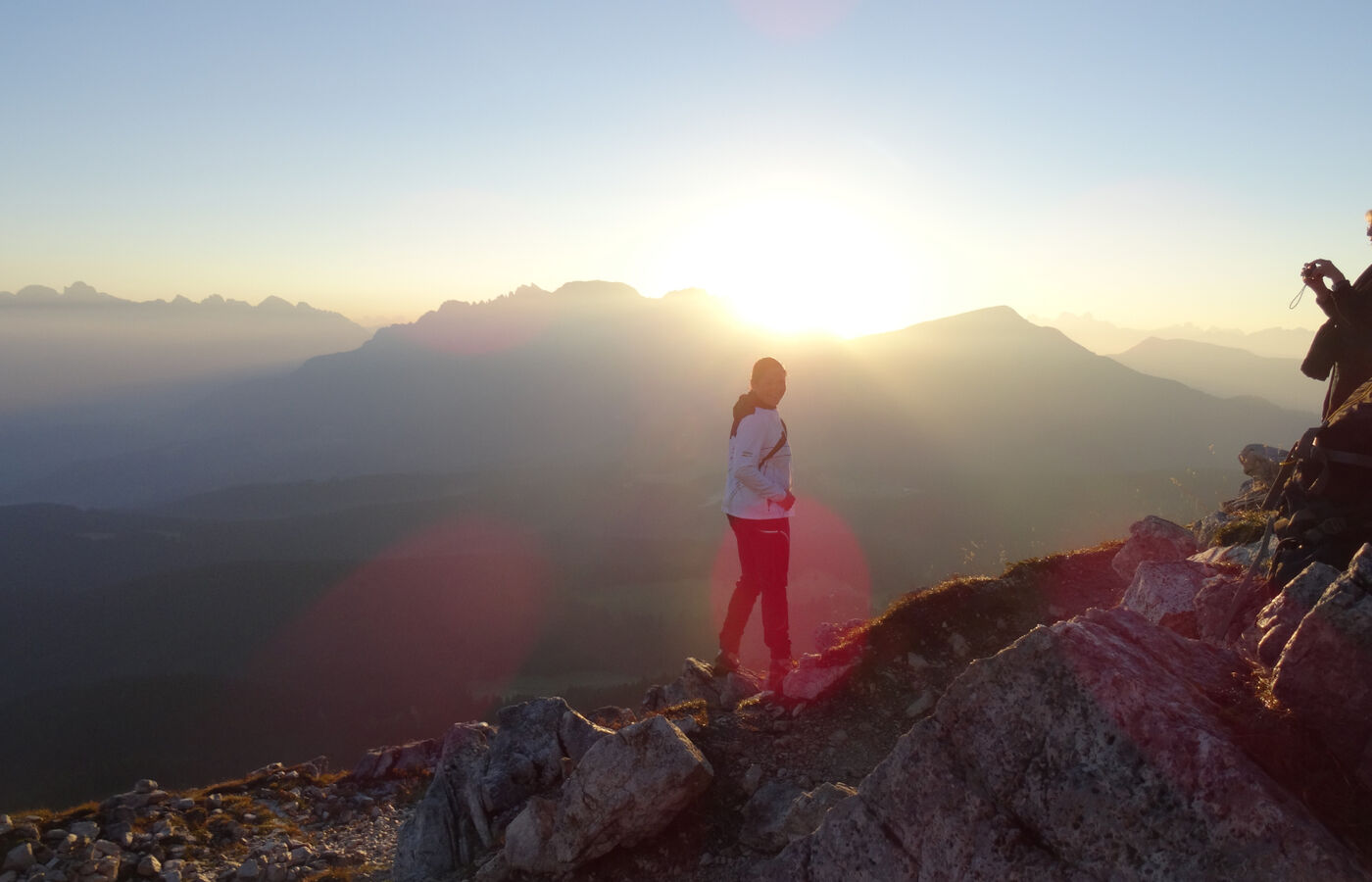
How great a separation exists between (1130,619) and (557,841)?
6203 mm

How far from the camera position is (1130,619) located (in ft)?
16.4

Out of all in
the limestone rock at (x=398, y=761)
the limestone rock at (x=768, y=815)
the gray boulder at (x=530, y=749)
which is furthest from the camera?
the limestone rock at (x=398, y=761)

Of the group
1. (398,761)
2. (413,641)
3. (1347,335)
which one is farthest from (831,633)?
(413,641)

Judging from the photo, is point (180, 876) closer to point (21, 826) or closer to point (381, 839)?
point (381, 839)

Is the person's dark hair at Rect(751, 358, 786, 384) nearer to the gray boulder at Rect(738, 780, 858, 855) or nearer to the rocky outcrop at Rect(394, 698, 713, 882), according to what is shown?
the rocky outcrop at Rect(394, 698, 713, 882)

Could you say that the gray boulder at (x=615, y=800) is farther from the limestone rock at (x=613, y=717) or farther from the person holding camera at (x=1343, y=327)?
the person holding camera at (x=1343, y=327)

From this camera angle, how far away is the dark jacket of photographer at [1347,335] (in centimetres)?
725

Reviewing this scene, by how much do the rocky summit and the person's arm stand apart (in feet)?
8.79

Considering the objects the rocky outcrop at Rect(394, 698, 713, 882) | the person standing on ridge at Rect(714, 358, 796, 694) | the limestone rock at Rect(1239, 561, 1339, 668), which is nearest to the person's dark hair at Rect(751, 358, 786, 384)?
the person standing on ridge at Rect(714, 358, 796, 694)

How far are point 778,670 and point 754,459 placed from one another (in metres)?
3.26

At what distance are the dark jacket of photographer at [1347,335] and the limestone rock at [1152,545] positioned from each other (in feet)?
12.0

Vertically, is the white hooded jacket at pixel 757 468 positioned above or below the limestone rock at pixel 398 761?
above

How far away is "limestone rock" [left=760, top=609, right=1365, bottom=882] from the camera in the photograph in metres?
3.61

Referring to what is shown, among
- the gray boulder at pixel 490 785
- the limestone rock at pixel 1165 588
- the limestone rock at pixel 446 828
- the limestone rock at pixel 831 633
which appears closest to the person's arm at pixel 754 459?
the limestone rock at pixel 831 633
